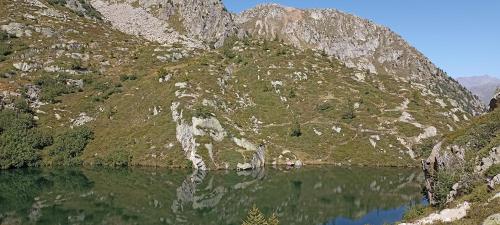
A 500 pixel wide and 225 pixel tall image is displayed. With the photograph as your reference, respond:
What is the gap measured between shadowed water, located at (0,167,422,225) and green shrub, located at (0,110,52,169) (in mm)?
7101

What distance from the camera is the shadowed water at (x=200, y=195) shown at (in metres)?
86.3

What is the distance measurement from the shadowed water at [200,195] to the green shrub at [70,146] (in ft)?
31.7

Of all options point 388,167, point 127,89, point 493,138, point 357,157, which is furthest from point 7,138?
point 493,138

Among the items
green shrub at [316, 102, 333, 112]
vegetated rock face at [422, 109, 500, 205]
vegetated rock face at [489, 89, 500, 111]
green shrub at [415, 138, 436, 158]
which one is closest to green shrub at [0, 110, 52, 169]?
green shrub at [316, 102, 333, 112]

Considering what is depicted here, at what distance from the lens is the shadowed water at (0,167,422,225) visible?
283 feet

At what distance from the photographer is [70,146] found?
151750mm

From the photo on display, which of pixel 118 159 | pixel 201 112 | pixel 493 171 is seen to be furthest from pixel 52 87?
pixel 493 171

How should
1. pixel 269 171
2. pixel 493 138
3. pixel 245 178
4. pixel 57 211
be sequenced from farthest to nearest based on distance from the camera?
pixel 269 171 → pixel 245 178 → pixel 57 211 → pixel 493 138

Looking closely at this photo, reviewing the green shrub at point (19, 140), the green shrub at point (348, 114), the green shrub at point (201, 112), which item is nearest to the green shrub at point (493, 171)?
the green shrub at point (201, 112)

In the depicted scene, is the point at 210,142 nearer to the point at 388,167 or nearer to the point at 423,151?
the point at 388,167

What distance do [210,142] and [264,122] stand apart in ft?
113

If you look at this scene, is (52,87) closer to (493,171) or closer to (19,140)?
(19,140)

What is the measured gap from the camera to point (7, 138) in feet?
479

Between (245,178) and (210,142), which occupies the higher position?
(210,142)
